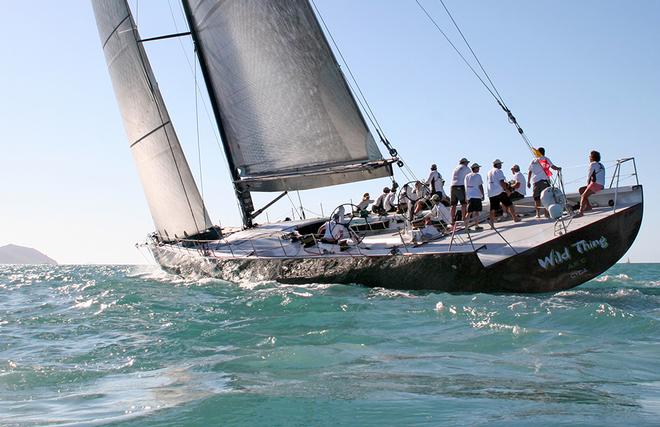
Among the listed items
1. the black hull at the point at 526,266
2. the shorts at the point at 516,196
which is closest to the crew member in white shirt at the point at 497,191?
the shorts at the point at 516,196

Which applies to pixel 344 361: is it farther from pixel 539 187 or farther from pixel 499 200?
pixel 539 187

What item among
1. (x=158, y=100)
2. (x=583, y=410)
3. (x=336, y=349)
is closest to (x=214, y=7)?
(x=158, y=100)

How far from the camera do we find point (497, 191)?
473 inches

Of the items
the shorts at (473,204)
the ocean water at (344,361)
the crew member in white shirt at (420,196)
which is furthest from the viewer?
the crew member in white shirt at (420,196)

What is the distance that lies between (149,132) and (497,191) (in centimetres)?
1009

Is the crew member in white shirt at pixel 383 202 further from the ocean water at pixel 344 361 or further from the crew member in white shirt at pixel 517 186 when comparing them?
the ocean water at pixel 344 361

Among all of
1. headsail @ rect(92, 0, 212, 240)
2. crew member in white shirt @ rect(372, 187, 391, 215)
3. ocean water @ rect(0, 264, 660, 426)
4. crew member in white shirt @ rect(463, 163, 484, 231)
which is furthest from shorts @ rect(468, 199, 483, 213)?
headsail @ rect(92, 0, 212, 240)

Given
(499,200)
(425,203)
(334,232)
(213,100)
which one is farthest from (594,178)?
(213,100)

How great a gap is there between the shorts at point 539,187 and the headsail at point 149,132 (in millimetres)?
8608

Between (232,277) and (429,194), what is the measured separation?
176 inches

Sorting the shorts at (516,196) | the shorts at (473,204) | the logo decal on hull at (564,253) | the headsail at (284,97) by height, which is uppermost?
the headsail at (284,97)

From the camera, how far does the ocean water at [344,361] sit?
4312 mm

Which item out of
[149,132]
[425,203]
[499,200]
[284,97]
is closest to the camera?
[499,200]

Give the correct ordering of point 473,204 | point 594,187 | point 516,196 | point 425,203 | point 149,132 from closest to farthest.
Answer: point 594,187 < point 473,204 < point 425,203 < point 516,196 < point 149,132
